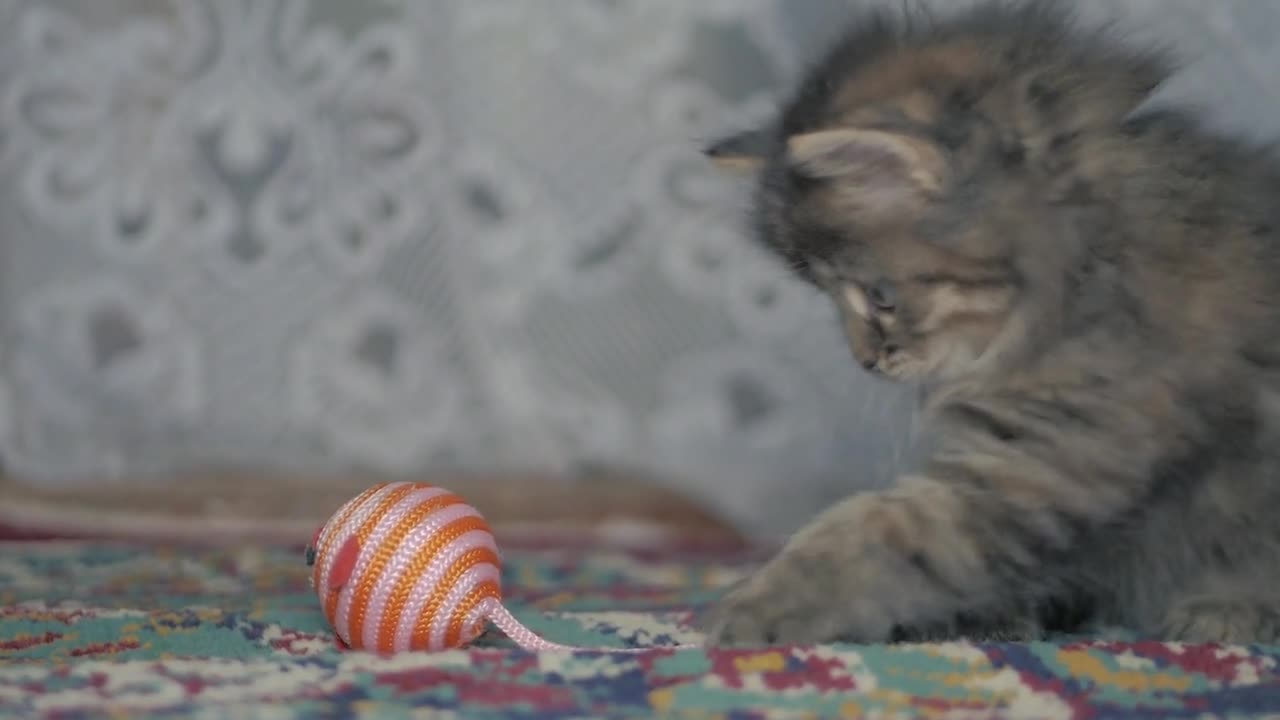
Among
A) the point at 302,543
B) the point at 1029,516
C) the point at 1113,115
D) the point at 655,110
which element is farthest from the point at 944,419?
the point at 302,543

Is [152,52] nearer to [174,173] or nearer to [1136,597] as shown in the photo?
[174,173]

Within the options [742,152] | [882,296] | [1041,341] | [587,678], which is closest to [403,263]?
[742,152]

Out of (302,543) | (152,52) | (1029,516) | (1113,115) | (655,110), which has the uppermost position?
(152,52)

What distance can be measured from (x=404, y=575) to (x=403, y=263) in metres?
0.97

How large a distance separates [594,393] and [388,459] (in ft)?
1.07

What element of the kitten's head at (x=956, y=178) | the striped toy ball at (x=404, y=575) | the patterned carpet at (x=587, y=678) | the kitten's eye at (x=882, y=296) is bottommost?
the patterned carpet at (x=587, y=678)

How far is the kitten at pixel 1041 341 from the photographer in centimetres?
105

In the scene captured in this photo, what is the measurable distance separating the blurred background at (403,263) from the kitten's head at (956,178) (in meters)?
0.56

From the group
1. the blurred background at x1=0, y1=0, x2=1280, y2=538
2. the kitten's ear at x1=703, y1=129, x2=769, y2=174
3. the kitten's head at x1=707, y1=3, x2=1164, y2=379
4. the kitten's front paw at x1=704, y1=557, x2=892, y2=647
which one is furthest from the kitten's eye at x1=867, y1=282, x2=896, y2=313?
the blurred background at x1=0, y1=0, x2=1280, y2=538

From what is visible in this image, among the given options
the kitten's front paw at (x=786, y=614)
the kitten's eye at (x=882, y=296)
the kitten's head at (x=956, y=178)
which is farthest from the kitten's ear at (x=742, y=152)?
the kitten's front paw at (x=786, y=614)

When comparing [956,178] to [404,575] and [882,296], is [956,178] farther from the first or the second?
[404,575]

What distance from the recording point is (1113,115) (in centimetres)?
121

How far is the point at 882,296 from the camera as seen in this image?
122 centimetres

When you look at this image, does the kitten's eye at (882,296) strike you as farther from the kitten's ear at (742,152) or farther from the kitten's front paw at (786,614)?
the kitten's front paw at (786,614)
